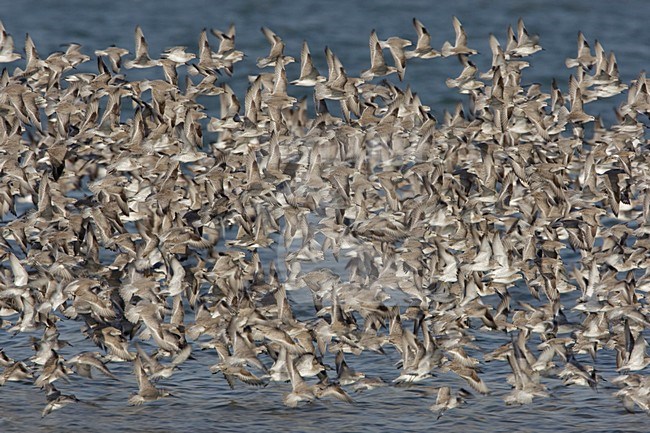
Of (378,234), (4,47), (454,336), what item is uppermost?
(4,47)

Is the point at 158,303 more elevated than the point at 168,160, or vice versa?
the point at 168,160

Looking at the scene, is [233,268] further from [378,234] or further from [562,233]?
[562,233]

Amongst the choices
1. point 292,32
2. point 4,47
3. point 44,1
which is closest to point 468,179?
point 4,47

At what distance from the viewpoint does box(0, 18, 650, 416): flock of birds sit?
66.0ft

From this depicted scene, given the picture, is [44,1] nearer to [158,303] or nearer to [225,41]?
[225,41]

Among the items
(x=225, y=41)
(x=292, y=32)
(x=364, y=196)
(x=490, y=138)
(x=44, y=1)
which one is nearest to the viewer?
(x=364, y=196)

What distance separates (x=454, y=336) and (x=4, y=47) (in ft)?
39.6

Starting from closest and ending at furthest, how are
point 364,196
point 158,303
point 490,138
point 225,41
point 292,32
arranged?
point 158,303
point 364,196
point 490,138
point 225,41
point 292,32

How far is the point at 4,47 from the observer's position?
26344 mm

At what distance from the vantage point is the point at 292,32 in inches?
2002

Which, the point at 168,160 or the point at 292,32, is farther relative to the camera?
the point at 292,32

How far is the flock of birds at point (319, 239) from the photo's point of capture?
792 inches

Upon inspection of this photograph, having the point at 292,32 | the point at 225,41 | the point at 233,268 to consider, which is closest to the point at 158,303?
the point at 233,268

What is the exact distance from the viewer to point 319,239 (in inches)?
843
